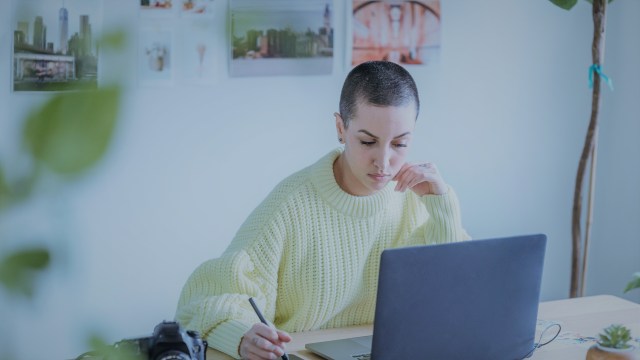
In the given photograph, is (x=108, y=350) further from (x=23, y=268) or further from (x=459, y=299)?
(x=459, y=299)

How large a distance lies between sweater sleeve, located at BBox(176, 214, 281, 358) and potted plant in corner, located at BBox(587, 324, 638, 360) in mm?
579

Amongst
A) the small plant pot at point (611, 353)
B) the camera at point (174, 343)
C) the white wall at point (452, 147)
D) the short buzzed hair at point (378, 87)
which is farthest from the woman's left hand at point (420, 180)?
the white wall at point (452, 147)

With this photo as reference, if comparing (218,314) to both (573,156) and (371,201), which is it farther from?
(573,156)

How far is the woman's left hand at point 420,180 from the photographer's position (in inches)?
70.6

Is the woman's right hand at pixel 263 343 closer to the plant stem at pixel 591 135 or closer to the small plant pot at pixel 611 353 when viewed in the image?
the small plant pot at pixel 611 353

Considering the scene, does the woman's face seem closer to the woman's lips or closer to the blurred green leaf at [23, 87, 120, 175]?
the woman's lips

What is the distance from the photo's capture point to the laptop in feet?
4.26

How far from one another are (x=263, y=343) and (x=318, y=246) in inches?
14.3

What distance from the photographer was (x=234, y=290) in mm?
1652

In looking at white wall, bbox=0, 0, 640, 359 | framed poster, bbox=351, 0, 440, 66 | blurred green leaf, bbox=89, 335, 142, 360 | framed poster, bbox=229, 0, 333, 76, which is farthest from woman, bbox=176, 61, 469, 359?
blurred green leaf, bbox=89, 335, 142, 360

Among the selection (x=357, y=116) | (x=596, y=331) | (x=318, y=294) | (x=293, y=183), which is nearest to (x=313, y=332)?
(x=318, y=294)

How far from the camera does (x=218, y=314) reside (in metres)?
1.58

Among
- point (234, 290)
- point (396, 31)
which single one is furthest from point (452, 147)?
point (234, 290)

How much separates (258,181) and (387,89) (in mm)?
1367
